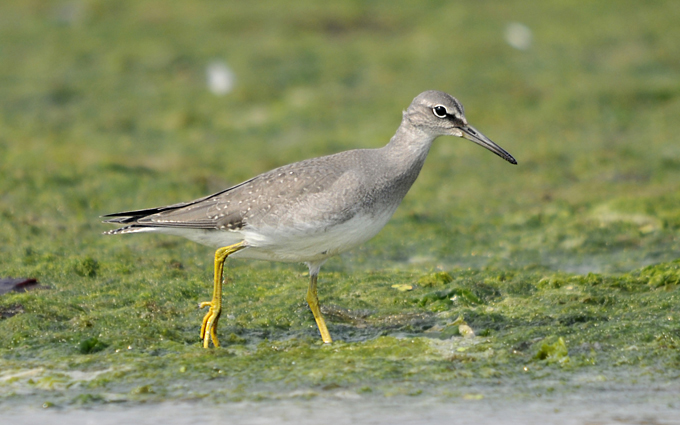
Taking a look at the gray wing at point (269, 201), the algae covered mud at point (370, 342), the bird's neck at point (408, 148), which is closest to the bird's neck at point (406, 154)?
the bird's neck at point (408, 148)

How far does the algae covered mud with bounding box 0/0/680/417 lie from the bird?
2.23 ft

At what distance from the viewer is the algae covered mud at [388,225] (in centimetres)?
580

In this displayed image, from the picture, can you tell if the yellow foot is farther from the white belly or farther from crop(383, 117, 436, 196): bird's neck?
crop(383, 117, 436, 196): bird's neck

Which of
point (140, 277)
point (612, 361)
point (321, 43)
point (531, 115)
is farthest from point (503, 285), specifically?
point (321, 43)

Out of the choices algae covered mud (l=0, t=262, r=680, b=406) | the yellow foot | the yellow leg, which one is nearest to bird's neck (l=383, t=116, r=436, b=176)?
the yellow leg

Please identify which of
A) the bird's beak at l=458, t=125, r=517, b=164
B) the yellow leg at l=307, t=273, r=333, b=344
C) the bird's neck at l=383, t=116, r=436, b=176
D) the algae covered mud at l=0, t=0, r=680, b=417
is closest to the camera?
the algae covered mud at l=0, t=0, r=680, b=417

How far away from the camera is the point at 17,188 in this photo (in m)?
10.3

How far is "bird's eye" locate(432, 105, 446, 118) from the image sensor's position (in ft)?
21.8

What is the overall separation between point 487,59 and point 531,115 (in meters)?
2.27

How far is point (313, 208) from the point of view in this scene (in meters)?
6.13

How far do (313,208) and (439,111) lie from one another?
1.35m

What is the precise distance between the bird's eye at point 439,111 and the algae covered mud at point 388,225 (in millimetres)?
1595

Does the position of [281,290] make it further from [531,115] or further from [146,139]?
[531,115]

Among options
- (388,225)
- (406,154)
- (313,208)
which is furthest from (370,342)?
(388,225)
